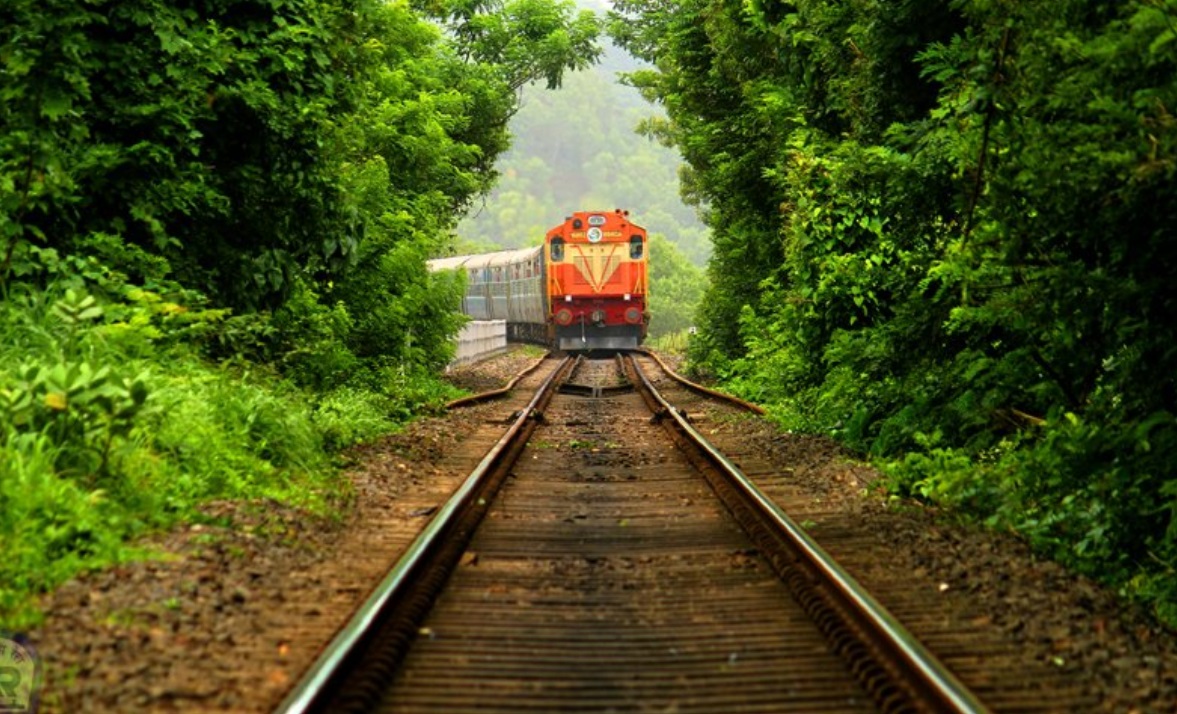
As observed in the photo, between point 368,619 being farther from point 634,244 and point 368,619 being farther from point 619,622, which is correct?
point 634,244

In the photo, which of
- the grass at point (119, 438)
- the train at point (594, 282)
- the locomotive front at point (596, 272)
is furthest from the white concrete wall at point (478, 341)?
the grass at point (119, 438)

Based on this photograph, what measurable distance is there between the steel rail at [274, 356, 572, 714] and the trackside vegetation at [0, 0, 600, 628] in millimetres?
1157

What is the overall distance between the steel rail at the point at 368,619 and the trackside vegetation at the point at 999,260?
338 cm

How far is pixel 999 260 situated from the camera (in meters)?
6.60

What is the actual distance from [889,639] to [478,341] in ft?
85.7

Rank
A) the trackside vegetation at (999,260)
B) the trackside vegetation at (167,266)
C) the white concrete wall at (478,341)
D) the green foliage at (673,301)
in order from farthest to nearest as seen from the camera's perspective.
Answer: the green foliage at (673,301) → the white concrete wall at (478,341) → the trackside vegetation at (167,266) → the trackside vegetation at (999,260)

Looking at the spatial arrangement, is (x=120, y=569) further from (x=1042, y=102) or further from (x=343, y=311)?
(x=343, y=311)

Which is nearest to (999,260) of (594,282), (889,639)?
(889,639)

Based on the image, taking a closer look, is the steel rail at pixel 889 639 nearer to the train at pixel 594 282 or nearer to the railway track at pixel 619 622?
the railway track at pixel 619 622

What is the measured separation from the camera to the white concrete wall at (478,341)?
26.4 m

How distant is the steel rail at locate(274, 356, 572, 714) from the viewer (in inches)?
135

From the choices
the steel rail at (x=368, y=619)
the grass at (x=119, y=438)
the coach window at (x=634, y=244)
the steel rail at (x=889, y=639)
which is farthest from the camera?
the coach window at (x=634, y=244)

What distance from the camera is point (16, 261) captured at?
7578 millimetres

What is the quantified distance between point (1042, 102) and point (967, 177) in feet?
6.63
